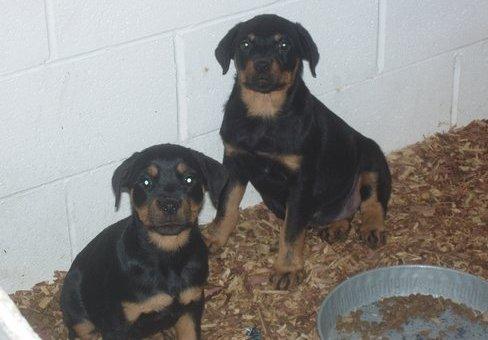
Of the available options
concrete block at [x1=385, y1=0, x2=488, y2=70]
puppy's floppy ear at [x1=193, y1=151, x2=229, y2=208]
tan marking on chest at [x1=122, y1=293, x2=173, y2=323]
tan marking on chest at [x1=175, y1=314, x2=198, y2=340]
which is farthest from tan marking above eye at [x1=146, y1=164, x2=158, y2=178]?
concrete block at [x1=385, y1=0, x2=488, y2=70]

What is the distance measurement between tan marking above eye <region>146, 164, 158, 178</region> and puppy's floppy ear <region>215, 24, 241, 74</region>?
3.11 ft

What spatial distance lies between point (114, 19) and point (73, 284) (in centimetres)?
124

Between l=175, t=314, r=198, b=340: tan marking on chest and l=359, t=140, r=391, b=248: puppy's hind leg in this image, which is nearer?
l=175, t=314, r=198, b=340: tan marking on chest

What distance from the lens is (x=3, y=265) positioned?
4875 mm

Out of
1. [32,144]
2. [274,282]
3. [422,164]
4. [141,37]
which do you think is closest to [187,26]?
[141,37]

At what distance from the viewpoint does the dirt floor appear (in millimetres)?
4820

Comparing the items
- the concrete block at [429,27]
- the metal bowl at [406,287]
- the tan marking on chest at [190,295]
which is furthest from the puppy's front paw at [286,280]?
the concrete block at [429,27]

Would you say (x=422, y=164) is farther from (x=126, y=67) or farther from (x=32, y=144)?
(x=32, y=144)

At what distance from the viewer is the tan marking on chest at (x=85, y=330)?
4492mm

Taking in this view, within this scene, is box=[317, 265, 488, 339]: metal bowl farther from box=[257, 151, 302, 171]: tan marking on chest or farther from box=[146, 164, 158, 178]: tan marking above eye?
box=[146, 164, 158, 178]: tan marking above eye

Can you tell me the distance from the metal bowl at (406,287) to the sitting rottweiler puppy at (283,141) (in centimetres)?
34

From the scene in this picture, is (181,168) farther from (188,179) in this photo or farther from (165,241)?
(165,241)

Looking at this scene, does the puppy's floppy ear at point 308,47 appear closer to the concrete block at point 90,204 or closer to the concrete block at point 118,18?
the concrete block at point 118,18

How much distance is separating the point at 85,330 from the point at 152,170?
944 mm
